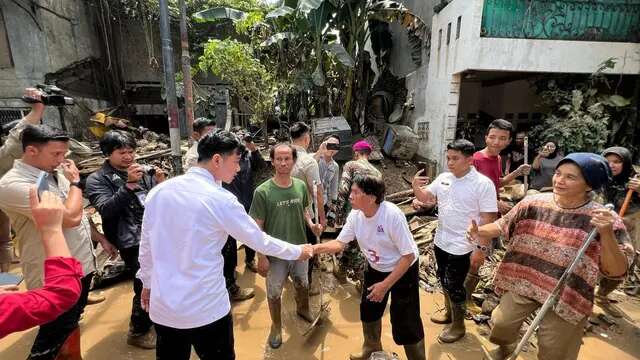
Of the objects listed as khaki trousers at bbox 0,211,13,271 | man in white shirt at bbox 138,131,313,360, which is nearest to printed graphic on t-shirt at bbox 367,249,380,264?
man in white shirt at bbox 138,131,313,360

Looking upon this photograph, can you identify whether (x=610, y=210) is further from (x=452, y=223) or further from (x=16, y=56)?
(x=16, y=56)

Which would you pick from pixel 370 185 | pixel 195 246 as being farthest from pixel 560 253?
pixel 195 246

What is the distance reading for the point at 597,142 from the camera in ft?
21.4

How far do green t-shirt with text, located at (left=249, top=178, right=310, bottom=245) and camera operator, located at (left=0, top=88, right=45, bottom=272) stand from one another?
2.46 m

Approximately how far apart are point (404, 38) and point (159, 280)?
11421 mm

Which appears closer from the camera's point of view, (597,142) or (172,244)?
(172,244)

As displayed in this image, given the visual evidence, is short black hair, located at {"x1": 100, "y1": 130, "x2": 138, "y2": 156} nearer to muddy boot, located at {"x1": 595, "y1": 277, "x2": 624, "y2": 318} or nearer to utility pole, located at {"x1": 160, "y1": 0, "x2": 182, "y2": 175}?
utility pole, located at {"x1": 160, "y1": 0, "x2": 182, "y2": 175}

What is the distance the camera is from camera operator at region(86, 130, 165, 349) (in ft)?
9.84

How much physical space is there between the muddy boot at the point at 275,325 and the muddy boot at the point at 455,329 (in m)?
1.68

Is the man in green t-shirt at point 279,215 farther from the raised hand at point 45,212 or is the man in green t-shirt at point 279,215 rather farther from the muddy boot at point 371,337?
the raised hand at point 45,212

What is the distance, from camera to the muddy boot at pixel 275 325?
10.7 ft

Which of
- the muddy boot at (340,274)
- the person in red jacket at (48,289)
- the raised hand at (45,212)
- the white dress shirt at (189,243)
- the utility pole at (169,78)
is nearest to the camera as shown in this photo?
the person in red jacket at (48,289)

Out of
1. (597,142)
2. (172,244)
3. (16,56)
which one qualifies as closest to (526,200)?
(172,244)

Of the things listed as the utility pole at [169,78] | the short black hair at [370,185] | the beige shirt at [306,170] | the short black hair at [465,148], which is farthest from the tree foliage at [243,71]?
the short black hair at [370,185]
